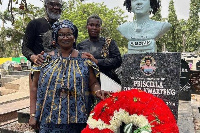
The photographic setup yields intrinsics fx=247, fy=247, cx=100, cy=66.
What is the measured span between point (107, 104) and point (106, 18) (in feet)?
72.7

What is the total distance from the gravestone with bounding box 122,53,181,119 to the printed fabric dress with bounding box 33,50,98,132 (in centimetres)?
125

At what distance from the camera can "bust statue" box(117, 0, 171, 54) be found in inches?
174

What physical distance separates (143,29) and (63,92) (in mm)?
2714

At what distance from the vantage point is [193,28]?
118ft

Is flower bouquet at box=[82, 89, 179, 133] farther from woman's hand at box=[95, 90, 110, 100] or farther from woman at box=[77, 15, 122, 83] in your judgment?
woman at box=[77, 15, 122, 83]

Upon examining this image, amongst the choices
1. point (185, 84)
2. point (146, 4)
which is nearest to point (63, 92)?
point (146, 4)

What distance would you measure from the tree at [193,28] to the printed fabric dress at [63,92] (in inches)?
1355

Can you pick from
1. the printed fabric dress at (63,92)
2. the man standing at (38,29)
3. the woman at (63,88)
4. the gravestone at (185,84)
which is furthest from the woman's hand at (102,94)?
the gravestone at (185,84)

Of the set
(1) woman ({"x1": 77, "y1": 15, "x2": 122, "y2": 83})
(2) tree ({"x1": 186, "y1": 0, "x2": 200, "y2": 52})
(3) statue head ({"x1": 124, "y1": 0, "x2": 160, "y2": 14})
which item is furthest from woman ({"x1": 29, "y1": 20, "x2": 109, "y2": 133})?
(2) tree ({"x1": 186, "y1": 0, "x2": 200, "y2": 52})

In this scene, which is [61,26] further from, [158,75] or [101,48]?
[158,75]

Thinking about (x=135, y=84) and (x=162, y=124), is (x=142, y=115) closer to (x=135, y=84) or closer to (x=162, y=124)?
(x=162, y=124)

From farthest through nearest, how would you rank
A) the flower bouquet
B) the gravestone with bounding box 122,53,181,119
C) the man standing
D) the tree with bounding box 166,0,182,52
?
the tree with bounding box 166,0,182,52
the gravestone with bounding box 122,53,181,119
the man standing
the flower bouquet

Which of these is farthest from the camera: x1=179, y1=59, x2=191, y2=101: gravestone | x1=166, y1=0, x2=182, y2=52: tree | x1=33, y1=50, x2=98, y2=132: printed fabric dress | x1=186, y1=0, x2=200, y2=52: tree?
x1=186, y1=0, x2=200, y2=52: tree

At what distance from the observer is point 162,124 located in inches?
74.5
